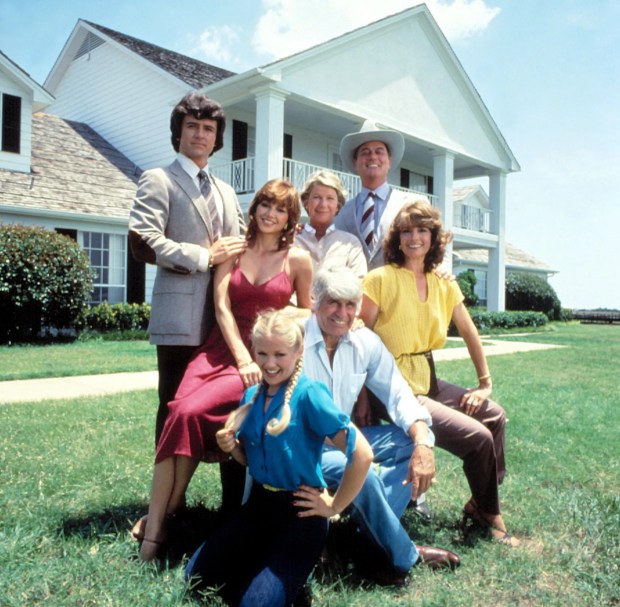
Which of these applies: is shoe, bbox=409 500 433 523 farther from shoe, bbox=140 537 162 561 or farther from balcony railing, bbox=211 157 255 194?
balcony railing, bbox=211 157 255 194

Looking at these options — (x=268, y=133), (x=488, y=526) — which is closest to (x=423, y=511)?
(x=488, y=526)

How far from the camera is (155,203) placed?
3322mm

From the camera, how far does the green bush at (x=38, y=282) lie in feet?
38.1

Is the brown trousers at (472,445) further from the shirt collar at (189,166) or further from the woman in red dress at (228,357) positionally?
the shirt collar at (189,166)

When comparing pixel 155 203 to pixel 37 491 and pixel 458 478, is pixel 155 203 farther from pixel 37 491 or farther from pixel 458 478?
pixel 458 478

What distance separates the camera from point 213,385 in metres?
3.04

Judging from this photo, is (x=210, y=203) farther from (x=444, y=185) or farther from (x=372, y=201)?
(x=444, y=185)

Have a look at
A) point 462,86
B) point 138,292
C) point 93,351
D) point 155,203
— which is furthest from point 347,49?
point 155,203

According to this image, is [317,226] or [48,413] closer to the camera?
[317,226]

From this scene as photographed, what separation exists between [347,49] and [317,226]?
1460cm

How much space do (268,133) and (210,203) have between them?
1135cm

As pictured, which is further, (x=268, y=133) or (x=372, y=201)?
(x=268, y=133)

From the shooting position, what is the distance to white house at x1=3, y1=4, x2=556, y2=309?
50.2 feet

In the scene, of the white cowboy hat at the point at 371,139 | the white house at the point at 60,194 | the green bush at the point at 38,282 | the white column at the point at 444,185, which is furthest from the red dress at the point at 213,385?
the white column at the point at 444,185
